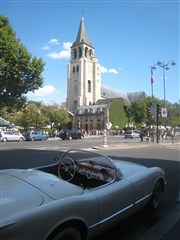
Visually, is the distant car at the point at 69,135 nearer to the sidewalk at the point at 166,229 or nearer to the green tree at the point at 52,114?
the green tree at the point at 52,114

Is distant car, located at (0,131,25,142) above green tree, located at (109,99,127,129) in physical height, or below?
below

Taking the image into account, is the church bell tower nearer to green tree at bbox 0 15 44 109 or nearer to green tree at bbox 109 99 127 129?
green tree at bbox 109 99 127 129

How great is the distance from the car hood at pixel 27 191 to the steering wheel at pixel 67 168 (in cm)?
57

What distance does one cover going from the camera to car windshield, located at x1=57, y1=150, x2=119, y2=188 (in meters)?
4.10

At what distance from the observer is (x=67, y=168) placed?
428cm

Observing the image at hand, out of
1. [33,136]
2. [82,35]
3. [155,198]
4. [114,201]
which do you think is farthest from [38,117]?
[114,201]

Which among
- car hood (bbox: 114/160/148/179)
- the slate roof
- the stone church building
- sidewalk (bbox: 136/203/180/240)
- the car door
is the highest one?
the slate roof

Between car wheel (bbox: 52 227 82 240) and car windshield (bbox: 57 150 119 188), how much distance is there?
0.96m

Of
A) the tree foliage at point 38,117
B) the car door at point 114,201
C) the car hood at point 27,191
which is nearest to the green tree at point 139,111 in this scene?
the tree foliage at point 38,117

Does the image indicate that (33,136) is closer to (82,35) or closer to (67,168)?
(67,168)

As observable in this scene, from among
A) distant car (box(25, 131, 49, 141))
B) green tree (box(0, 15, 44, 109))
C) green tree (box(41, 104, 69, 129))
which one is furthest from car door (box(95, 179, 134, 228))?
green tree (box(41, 104, 69, 129))

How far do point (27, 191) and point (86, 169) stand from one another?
1.57 m

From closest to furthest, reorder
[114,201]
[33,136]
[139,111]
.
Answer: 1. [114,201]
2. [33,136]
3. [139,111]

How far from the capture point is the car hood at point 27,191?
2633 millimetres
